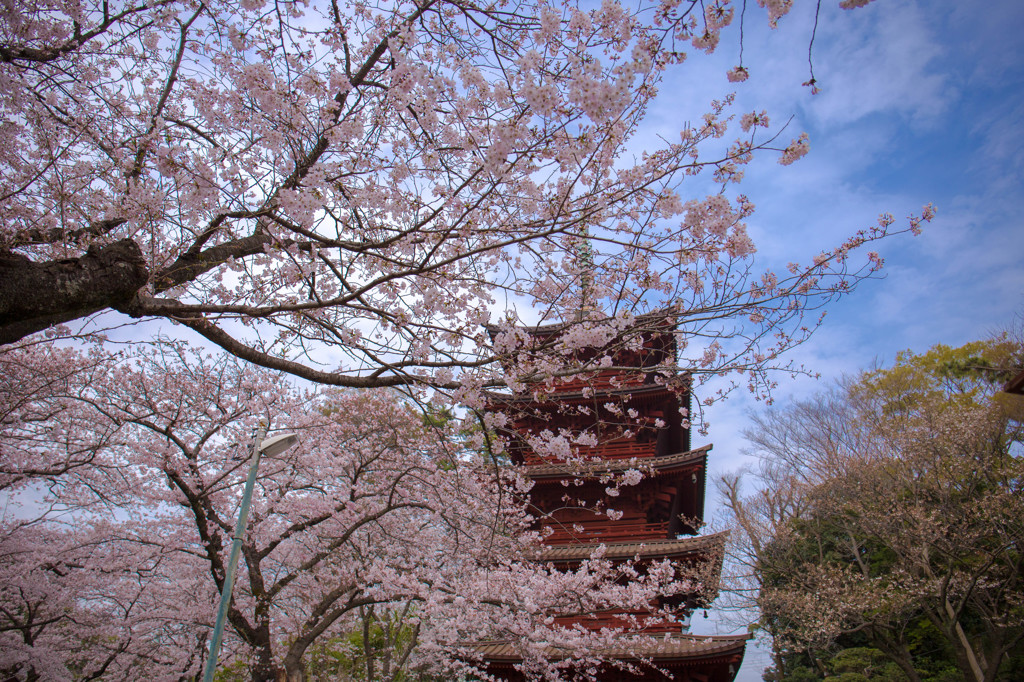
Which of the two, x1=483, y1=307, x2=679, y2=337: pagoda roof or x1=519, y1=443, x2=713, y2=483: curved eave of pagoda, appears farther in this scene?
x1=519, y1=443, x2=713, y2=483: curved eave of pagoda

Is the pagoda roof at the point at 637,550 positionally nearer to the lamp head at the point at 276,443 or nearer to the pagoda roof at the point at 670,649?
the pagoda roof at the point at 670,649

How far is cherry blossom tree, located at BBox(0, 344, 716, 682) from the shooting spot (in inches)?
358

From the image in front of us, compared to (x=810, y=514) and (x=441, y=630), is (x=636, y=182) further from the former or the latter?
(x=810, y=514)

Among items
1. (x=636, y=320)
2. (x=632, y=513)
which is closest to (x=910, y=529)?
(x=632, y=513)

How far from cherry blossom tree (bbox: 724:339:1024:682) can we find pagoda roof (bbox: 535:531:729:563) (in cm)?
652

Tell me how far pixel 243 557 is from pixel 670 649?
7.89 meters

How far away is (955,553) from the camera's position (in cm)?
1282

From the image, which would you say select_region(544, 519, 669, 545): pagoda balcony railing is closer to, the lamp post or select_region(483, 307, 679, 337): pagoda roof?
the lamp post

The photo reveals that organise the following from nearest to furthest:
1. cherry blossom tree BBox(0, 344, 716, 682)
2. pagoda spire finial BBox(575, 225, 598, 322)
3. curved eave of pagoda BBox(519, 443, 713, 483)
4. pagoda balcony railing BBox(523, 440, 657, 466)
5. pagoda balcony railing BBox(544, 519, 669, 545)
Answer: pagoda spire finial BBox(575, 225, 598, 322), cherry blossom tree BBox(0, 344, 716, 682), curved eave of pagoda BBox(519, 443, 713, 483), pagoda balcony railing BBox(544, 519, 669, 545), pagoda balcony railing BBox(523, 440, 657, 466)

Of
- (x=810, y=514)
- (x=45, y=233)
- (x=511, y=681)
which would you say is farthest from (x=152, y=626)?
(x=810, y=514)

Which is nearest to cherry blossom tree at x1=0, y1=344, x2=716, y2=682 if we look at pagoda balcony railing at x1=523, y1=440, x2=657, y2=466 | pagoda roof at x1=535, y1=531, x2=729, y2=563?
pagoda roof at x1=535, y1=531, x2=729, y2=563

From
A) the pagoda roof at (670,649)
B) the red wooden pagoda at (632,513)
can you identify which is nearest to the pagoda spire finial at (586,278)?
the red wooden pagoda at (632,513)

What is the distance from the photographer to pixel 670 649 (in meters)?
9.42

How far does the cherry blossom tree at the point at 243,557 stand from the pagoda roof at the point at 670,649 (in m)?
0.38
